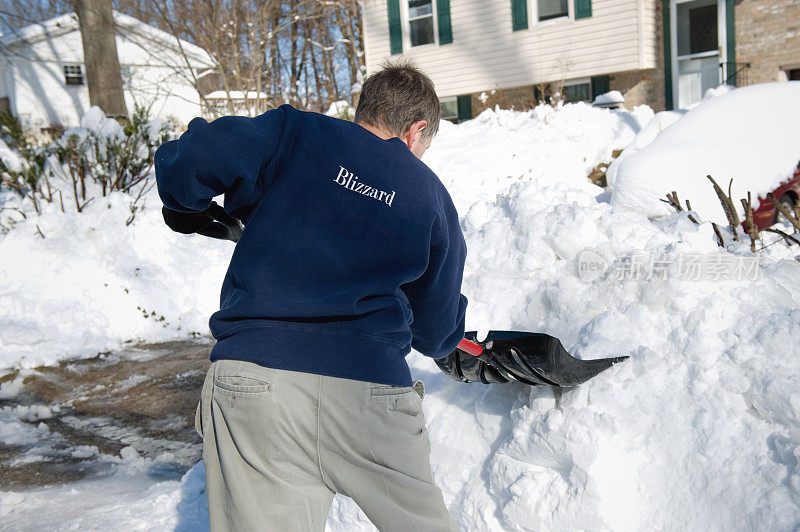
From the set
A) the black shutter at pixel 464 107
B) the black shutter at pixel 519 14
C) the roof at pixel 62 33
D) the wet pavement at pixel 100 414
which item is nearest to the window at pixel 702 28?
the black shutter at pixel 519 14

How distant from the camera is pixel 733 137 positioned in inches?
250

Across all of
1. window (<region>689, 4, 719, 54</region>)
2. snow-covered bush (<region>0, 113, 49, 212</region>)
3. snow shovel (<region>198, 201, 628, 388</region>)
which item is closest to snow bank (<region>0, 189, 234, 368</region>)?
snow-covered bush (<region>0, 113, 49, 212</region>)

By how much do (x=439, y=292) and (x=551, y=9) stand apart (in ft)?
44.8

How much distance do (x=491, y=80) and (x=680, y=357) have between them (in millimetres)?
12919

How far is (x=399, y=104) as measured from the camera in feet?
6.10

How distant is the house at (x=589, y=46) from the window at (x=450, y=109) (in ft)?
0.16

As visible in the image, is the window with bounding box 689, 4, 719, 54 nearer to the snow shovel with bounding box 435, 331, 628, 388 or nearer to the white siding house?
the white siding house

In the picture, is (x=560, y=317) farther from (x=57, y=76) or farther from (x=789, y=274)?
(x=57, y=76)

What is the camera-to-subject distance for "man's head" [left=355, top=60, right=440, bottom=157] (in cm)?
187

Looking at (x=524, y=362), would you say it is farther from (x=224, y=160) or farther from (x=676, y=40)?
(x=676, y=40)

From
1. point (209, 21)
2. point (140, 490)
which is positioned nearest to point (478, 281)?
point (140, 490)

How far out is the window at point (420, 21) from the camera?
15445 mm

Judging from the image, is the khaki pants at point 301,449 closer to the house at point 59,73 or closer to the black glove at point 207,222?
the black glove at point 207,222

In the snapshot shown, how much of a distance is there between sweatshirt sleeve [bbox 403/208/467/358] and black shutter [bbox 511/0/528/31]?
43.9 feet
